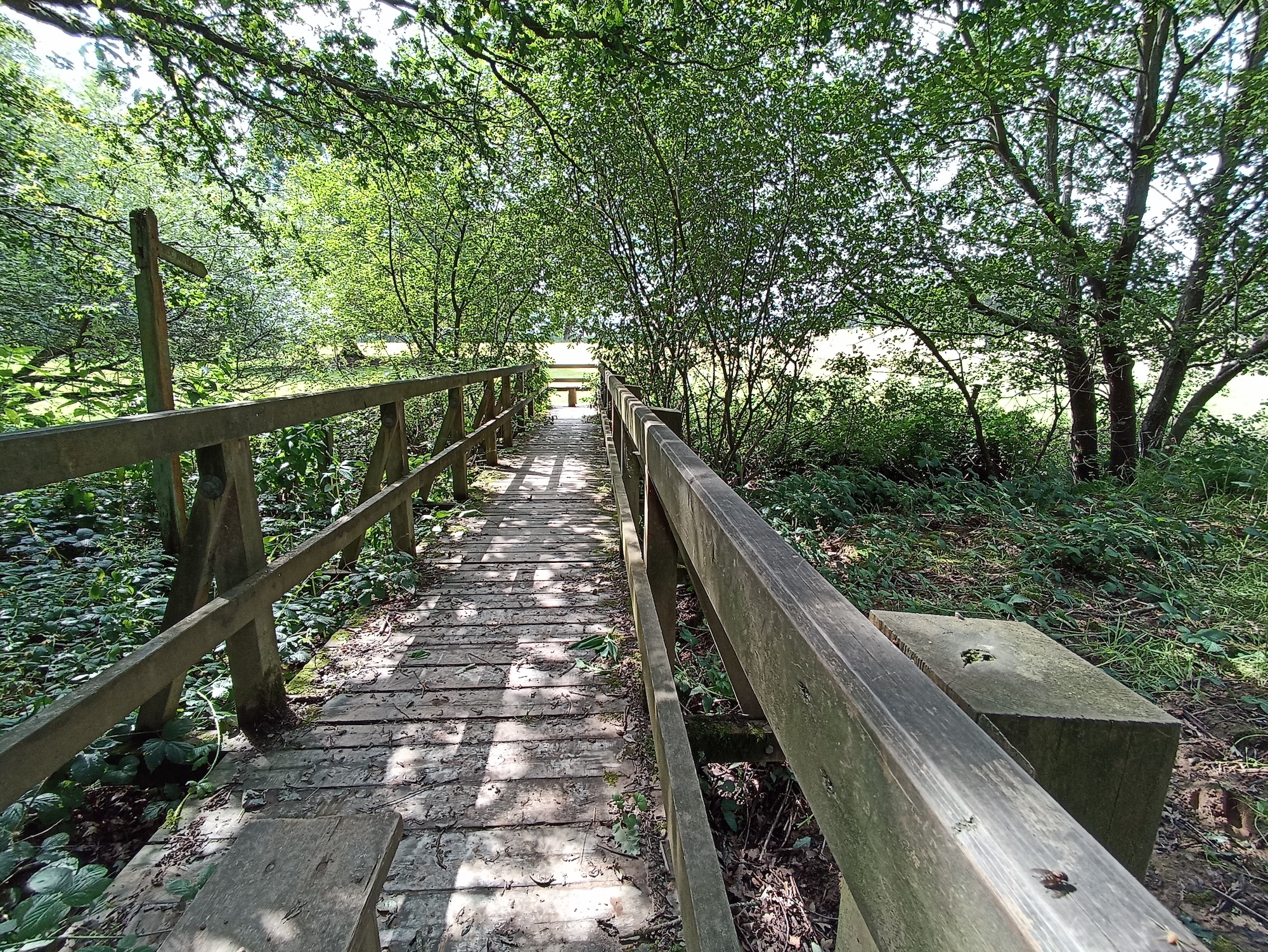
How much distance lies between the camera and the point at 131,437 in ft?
5.36

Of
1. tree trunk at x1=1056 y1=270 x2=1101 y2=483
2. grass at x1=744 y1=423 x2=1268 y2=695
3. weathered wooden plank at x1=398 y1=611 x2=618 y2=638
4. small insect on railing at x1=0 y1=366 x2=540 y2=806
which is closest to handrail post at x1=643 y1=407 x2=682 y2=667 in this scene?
weathered wooden plank at x1=398 y1=611 x2=618 y2=638

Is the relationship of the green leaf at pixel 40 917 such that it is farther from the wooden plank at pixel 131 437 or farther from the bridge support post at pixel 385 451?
the bridge support post at pixel 385 451

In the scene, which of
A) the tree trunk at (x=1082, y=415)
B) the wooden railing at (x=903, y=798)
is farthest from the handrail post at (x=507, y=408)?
the wooden railing at (x=903, y=798)

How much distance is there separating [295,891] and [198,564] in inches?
57.9

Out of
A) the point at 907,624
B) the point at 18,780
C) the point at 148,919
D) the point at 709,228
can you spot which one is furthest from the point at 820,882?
the point at 709,228

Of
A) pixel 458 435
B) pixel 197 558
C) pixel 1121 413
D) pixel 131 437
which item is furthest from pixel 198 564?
pixel 1121 413

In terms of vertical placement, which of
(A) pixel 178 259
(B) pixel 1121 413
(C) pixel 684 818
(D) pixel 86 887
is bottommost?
(D) pixel 86 887

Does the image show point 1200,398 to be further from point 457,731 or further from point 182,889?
point 182,889

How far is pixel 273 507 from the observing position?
5.05 m

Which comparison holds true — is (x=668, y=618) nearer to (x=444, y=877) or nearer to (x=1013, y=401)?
(x=444, y=877)

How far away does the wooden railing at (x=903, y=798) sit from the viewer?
315mm

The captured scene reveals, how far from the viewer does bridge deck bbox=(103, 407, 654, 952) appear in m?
1.56

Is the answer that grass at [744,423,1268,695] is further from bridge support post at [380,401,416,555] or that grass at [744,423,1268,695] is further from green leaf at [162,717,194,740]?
green leaf at [162,717,194,740]

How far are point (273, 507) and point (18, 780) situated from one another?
4.17 m
